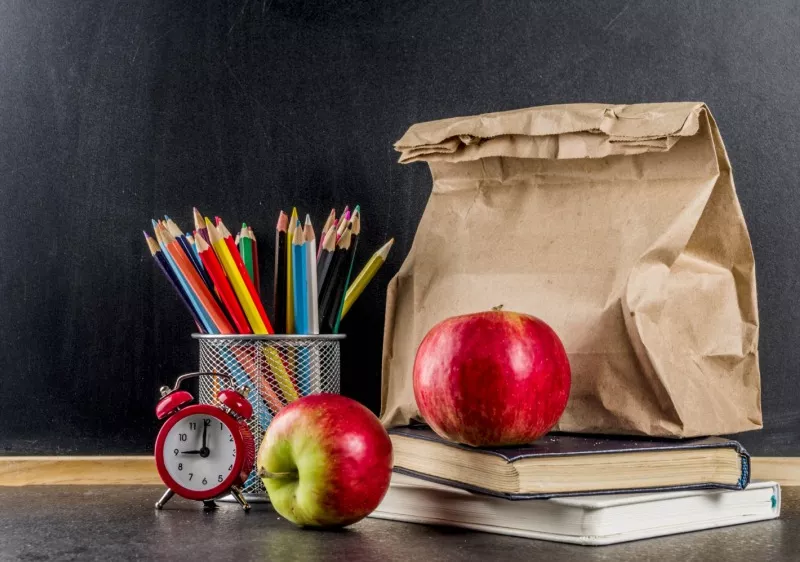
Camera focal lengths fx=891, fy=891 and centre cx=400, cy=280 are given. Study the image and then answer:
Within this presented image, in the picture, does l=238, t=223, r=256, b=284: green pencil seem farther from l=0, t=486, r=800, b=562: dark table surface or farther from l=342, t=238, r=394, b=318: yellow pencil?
l=0, t=486, r=800, b=562: dark table surface

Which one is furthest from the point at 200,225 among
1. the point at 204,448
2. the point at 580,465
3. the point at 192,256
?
the point at 580,465

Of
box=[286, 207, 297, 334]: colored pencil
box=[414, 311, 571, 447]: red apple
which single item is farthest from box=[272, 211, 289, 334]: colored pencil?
box=[414, 311, 571, 447]: red apple

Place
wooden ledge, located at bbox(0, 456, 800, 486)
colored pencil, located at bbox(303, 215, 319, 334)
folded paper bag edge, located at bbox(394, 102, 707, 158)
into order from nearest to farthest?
folded paper bag edge, located at bbox(394, 102, 707, 158) < colored pencil, located at bbox(303, 215, 319, 334) < wooden ledge, located at bbox(0, 456, 800, 486)

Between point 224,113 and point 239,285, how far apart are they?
0.89 feet

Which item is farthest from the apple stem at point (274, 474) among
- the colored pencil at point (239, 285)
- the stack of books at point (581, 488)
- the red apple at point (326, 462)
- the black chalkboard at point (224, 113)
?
the black chalkboard at point (224, 113)

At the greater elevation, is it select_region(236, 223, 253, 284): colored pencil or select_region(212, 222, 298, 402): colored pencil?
select_region(236, 223, 253, 284): colored pencil

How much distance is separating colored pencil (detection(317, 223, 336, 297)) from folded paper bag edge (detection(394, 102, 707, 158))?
0.12m

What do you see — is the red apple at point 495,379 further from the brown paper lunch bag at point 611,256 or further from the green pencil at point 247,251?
the green pencil at point 247,251

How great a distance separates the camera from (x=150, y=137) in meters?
1.11

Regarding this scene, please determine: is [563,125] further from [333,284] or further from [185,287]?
[185,287]

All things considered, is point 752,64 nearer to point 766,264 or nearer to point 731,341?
point 766,264

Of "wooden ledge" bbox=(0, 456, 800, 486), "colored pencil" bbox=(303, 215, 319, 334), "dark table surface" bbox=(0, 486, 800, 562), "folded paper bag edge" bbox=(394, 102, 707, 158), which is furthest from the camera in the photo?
"wooden ledge" bbox=(0, 456, 800, 486)

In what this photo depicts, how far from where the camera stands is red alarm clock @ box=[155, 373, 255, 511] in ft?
2.86

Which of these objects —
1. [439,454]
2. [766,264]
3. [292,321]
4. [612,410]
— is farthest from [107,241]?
[766,264]
